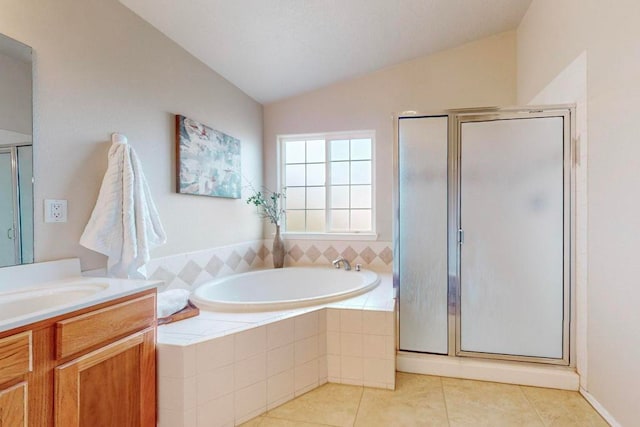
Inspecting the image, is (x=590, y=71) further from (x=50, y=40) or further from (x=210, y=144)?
(x=50, y=40)

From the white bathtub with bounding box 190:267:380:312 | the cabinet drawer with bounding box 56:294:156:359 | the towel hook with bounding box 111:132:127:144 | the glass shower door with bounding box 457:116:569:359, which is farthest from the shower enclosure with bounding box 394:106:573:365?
the towel hook with bounding box 111:132:127:144

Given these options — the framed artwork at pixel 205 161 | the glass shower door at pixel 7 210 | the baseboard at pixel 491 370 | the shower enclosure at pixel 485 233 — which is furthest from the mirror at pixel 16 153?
the baseboard at pixel 491 370

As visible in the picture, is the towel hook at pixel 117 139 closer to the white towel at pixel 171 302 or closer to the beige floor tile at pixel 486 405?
the white towel at pixel 171 302

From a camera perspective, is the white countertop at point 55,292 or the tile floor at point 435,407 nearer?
the white countertop at point 55,292

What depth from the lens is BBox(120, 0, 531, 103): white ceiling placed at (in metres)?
2.03

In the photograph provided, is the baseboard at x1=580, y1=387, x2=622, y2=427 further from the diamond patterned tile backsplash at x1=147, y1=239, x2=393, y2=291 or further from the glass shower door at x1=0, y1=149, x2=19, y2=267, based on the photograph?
the glass shower door at x1=0, y1=149, x2=19, y2=267

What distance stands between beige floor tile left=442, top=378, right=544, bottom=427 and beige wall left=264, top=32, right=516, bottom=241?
1.50 metres

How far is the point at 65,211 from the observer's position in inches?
60.3

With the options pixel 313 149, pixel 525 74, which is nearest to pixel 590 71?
pixel 525 74

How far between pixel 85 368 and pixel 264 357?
83cm

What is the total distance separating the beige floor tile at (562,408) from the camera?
1661 millimetres

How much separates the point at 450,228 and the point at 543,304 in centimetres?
72

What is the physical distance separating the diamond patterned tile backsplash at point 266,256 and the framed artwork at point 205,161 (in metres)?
0.49

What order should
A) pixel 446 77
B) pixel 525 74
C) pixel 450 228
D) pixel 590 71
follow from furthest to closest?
pixel 446 77, pixel 525 74, pixel 450 228, pixel 590 71
